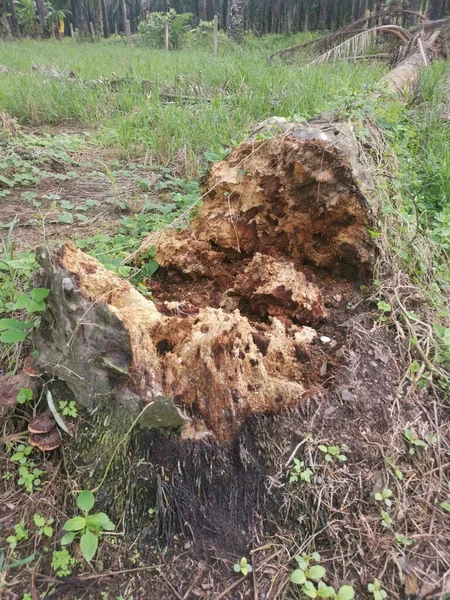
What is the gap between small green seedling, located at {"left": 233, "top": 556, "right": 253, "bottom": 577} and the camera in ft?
4.36

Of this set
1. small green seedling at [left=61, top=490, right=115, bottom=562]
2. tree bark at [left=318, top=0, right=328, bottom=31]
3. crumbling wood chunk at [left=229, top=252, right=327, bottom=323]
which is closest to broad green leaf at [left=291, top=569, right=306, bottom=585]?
small green seedling at [left=61, top=490, right=115, bottom=562]

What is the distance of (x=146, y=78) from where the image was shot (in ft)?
20.6

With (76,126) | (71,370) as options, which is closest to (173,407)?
(71,370)

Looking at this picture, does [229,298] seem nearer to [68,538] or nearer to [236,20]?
[68,538]

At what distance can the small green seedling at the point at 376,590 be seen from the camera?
1268 mm

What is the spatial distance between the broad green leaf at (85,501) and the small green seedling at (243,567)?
19.5 inches

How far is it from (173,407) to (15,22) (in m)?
28.0

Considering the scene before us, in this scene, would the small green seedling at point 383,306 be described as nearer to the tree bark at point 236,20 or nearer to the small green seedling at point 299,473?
the small green seedling at point 299,473

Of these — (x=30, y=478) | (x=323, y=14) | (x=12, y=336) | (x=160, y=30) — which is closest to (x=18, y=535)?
(x=30, y=478)

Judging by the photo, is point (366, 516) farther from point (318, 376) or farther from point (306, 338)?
point (306, 338)

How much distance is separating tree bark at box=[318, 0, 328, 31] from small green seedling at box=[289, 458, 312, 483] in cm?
2288

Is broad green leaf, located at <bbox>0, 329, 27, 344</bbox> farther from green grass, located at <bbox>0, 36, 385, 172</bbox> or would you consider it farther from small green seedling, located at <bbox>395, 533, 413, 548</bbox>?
green grass, located at <bbox>0, 36, 385, 172</bbox>

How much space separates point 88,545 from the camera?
129 cm

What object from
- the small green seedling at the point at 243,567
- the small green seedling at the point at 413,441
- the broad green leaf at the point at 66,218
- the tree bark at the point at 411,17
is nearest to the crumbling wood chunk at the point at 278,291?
the small green seedling at the point at 413,441
